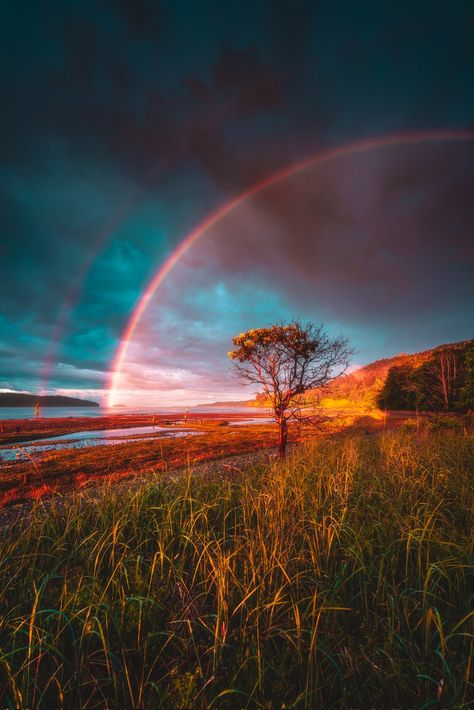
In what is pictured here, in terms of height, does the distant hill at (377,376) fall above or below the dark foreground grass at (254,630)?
above

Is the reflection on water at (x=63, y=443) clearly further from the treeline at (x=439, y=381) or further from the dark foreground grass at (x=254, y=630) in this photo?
the treeline at (x=439, y=381)

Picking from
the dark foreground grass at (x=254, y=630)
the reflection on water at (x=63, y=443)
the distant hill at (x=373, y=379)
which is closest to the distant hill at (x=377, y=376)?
the distant hill at (x=373, y=379)

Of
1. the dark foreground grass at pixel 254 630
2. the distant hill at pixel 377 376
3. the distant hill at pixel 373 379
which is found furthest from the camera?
the distant hill at pixel 373 379

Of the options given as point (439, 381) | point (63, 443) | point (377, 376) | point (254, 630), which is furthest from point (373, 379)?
point (254, 630)

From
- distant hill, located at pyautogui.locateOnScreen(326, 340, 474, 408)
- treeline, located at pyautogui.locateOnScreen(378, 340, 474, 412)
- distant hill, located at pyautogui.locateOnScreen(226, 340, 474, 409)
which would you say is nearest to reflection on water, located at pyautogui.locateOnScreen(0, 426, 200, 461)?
distant hill, located at pyautogui.locateOnScreen(226, 340, 474, 409)

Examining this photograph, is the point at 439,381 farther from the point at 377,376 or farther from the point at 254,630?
the point at 254,630

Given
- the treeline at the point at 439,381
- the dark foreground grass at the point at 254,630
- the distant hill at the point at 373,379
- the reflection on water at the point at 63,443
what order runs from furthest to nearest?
1. the distant hill at the point at 373,379
2. the treeline at the point at 439,381
3. the reflection on water at the point at 63,443
4. the dark foreground grass at the point at 254,630

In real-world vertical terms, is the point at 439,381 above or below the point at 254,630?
above

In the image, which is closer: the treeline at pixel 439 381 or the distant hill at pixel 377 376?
the distant hill at pixel 377 376

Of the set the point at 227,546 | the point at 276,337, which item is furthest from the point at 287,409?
the point at 227,546

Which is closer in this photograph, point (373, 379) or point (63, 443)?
point (63, 443)

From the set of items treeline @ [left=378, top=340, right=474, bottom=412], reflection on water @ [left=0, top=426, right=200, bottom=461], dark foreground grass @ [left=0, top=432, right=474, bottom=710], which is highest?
treeline @ [left=378, top=340, right=474, bottom=412]

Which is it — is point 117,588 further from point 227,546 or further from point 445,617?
point 445,617

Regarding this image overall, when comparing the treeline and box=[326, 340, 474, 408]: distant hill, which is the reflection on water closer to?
box=[326, 340, 474, 408]: distant hill
